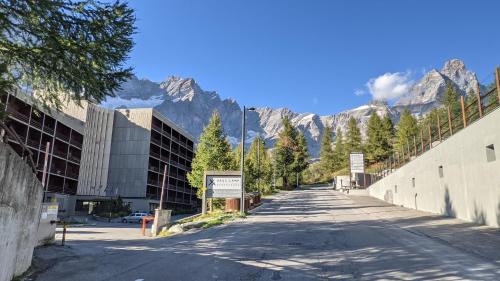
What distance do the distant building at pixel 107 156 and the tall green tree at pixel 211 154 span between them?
24.5 meters

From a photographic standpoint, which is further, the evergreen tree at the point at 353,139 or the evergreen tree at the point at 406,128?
the evergreen tree at the point at 353,139

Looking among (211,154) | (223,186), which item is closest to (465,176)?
(223,186)

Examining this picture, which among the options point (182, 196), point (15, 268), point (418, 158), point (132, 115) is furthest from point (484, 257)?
point (182, 196)

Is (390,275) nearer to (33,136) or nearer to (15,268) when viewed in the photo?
(15,268)

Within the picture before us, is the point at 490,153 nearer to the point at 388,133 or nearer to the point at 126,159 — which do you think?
the point at 126,159

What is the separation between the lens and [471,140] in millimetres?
18750

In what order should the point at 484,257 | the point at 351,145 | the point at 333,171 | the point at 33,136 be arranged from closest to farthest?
the point at 484,257
the point at 33,136
the point at 351,145
the point at 333,171

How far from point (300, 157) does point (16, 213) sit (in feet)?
308

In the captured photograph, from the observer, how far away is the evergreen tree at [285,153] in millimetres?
97062

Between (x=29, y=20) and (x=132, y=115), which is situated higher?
(x=132, y=115)

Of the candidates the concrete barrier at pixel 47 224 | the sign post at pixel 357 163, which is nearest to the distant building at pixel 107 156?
the sign post at pixel 357 163

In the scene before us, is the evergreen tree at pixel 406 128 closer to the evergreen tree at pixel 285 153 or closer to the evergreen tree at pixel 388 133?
the evergreen tree at pixel 388 133

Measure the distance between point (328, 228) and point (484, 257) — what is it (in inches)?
330

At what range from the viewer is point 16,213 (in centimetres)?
871
